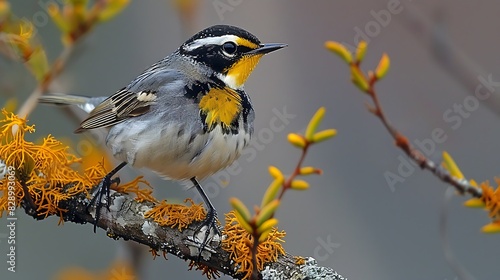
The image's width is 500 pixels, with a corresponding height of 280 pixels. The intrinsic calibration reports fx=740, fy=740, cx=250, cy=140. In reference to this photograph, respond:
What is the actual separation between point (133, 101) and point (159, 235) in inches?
43.5

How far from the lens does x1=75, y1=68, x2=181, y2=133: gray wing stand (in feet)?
12.8

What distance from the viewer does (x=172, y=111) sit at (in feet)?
12.1

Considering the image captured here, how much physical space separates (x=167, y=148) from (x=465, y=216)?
298 cm

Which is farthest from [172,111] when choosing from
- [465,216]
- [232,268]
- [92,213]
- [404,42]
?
[404,42]

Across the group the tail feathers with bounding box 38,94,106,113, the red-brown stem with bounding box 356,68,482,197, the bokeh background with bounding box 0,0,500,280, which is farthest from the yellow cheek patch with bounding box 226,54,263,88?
the red-brown stem with bounding box 356,68,482,197

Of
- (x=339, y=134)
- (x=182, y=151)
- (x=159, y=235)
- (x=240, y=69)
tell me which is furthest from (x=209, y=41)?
(x=339, y=134)

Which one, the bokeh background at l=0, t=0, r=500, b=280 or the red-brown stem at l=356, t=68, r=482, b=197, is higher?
the bokeh background at l=0, t=0, r=500, b=280

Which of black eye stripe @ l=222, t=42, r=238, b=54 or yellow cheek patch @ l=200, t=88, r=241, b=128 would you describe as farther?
black eye stripe @ l=222, t=42, r=238, b=54

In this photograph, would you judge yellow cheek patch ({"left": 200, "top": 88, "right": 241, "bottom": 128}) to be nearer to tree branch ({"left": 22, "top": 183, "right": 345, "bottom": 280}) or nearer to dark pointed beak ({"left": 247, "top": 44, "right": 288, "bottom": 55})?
dark pointed beak ({"left": 247, "top": 44, "right": 288, "bottom": 55})

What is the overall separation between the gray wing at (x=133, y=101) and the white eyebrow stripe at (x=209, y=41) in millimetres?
187

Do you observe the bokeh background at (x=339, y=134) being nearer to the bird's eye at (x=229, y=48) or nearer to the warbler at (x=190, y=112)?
the warbler at (x=190, y=112)

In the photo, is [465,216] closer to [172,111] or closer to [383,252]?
[383,252]

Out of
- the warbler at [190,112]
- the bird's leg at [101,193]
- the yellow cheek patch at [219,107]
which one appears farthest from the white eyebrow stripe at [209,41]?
the bird's leg at [101,193]

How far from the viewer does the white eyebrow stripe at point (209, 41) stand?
12.7 ft
